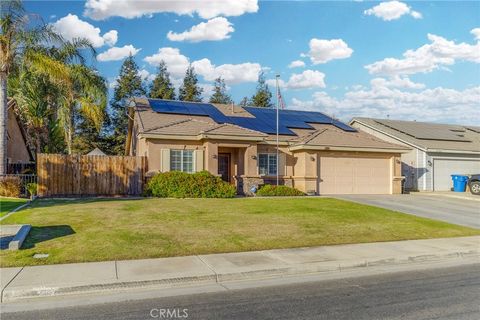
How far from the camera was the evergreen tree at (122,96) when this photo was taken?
1857 inches

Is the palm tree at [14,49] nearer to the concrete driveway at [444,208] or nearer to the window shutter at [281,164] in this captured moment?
the window shutter at [281,164]

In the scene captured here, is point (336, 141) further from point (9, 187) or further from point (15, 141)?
point (15, 141)

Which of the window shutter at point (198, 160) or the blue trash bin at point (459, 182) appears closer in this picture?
the window shutter at point (198, 160)

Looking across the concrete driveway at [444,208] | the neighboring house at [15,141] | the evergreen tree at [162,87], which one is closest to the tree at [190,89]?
the evergreen tree at [162,87]

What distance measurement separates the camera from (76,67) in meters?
26.3

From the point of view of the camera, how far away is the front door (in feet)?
77.8

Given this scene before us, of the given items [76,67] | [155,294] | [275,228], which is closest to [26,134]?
[76,67]

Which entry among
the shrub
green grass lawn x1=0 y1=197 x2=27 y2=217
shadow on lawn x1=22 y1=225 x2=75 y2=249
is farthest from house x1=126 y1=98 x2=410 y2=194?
shadow on lawn x1=22 y1=225 x2=75 y2=249

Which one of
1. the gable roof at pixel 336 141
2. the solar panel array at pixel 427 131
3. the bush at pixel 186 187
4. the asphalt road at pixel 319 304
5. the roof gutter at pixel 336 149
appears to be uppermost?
the solar panel array at pixel 427 131

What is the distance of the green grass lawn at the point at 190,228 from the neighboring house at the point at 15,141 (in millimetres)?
13482

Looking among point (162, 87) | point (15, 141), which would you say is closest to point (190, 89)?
point (162, 87)

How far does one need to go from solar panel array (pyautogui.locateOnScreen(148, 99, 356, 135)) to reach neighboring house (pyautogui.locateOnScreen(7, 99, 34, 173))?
9.26 m

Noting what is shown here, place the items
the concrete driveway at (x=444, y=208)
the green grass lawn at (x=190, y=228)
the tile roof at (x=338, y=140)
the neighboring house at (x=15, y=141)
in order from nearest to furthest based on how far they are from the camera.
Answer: the green grass lawn at (x=190, y=228) → the concrete driveway at (x=444, y=208) → the tile roof at (x=338, y=140) → the neighboring house at (x=15, y=141)

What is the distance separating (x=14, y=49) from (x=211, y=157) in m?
10.6
